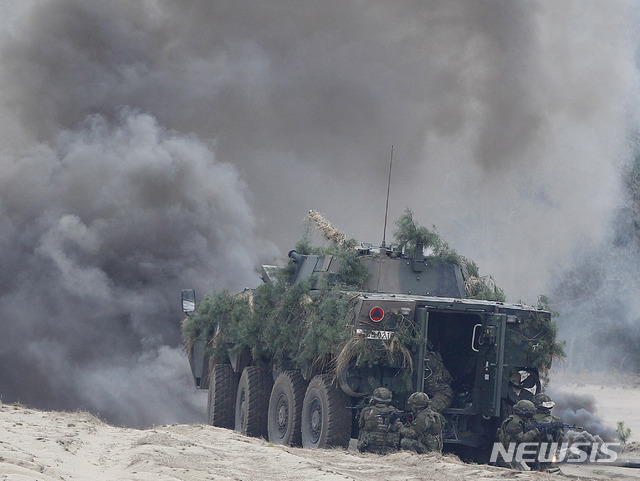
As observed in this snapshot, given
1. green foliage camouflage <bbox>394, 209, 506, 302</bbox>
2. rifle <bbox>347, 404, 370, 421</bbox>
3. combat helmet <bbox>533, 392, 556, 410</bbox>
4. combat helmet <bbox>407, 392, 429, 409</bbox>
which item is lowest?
rifle <bbox>347, 404, 370, 421</bbox>

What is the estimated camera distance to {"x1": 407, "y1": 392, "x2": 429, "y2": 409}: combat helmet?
411 inches

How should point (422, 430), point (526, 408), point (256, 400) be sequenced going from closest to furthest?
point (422, 430), point (526, 408), point (256, 400)

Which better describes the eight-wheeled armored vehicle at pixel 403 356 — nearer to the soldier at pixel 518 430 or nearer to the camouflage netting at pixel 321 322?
the camouflage netting at pixel 321 322

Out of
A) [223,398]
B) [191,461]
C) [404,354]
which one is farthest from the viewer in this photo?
[223,398]

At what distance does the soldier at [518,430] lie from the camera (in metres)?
10.4

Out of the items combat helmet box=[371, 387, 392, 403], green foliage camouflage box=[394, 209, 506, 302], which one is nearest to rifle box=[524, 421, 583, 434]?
combat helmet box=[371, 387, 392, 403]

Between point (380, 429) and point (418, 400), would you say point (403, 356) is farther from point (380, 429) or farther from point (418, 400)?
point (380, 429)

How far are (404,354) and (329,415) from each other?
1.02 m

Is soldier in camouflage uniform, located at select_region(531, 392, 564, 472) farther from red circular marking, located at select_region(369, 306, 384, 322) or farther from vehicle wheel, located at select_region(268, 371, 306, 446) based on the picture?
vehicle wheel, located at select_region(268, 371, 306, 446)

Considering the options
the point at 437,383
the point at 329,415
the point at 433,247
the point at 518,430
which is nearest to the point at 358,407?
the point at 329,415

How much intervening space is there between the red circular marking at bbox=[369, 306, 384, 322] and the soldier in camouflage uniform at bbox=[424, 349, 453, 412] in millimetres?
697

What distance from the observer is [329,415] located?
1101cm

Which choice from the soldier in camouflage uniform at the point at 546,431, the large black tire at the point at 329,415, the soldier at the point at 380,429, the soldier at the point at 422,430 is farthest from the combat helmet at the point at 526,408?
the large black tire at the point at 329,415

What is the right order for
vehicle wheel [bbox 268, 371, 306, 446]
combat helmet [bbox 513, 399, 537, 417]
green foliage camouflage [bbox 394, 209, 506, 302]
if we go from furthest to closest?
1. green foliage camouflage [bbox 394, 209, 506, 302]
2. vehicle wheel [bbox 268, 371, 306, 446]
3. combat helmet [bbox 513, 399, 537, 417]
